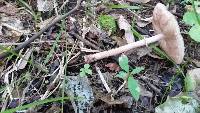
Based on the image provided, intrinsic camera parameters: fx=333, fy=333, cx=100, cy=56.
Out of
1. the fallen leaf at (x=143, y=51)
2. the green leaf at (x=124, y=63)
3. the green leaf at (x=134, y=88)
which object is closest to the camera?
the green leaf at (x=134, y=88)

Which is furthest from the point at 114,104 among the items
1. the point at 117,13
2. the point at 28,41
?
the point at 117,13

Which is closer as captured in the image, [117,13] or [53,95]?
[53,95]

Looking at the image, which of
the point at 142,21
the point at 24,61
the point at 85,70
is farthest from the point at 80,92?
the point at 142,21

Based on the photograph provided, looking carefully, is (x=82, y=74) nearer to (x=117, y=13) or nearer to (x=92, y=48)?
(x=92, y=48)

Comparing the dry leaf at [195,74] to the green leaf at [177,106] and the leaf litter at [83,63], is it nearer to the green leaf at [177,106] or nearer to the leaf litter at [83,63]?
the leaf litter at [83,63]

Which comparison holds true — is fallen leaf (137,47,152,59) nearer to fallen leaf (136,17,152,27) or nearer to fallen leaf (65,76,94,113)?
fallen leaf (136,17,152,27)

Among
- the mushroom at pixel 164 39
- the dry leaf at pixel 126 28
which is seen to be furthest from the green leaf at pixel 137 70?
the dry leaf at pixel 126 28
